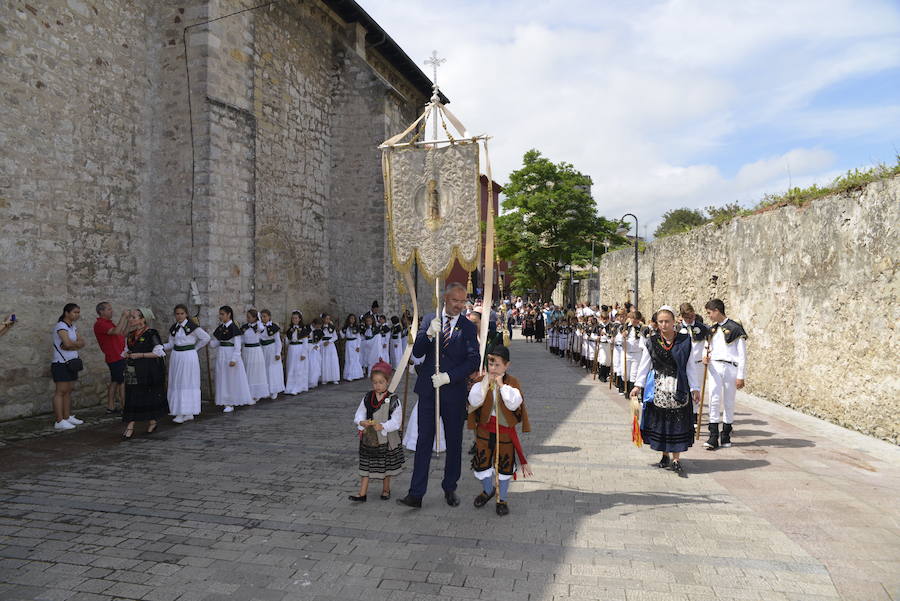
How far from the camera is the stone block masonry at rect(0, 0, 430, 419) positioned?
27.2 ft

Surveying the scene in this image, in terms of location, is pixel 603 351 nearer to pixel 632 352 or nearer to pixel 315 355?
pixel 632 352

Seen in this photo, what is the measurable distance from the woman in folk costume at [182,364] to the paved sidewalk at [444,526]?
3.83 ft

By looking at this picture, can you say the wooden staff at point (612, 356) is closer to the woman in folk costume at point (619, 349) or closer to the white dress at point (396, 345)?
the woman in folk costume at point (619, 349)

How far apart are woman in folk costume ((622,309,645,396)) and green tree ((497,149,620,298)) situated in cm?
2496

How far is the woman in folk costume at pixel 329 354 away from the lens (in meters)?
12.6

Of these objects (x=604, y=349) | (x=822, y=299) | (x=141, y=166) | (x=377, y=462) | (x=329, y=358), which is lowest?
(x=377, y=462)

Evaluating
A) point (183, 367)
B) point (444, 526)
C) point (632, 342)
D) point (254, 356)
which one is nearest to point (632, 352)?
point (632, 342)

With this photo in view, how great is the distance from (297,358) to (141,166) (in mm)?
4475

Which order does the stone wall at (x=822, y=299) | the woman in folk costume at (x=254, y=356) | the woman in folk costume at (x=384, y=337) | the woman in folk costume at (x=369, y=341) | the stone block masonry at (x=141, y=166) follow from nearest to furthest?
the stone wall at (x=822, y=299)
the stone block masonry at (x=141, y=166)
the woman in folk costume at (x=254, y=356)
the woman in folk costume at (x=369, y=341)
the woman in folk costume at (x=384, y=337)

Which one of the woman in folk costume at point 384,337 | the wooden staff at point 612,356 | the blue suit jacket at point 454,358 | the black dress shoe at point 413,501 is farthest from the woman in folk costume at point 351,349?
the black dress shoe at point 413,501

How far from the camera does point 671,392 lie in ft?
19.3

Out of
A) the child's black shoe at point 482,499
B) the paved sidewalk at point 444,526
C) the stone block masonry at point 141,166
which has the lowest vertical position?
the paved sidewalk at point 444,526

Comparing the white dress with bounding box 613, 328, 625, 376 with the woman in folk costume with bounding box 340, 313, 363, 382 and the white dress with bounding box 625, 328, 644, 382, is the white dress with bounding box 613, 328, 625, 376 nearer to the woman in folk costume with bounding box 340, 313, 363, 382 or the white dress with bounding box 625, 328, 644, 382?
the white dress with bounding box 625, 328, 644, 382

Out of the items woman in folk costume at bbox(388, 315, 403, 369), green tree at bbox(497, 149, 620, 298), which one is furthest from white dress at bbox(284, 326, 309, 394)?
green tree at bbox(497, 149, 620, 298)
